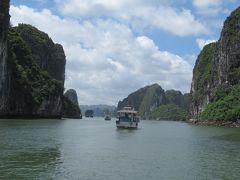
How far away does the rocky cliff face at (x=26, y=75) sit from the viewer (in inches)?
4126

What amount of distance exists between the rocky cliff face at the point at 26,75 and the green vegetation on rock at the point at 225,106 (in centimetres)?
4878


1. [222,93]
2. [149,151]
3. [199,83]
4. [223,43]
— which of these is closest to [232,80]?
[222,93]

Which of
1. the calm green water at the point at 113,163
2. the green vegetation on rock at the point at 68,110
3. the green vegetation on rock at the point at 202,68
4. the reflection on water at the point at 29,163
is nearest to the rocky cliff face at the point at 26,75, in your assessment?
the green vegetation on rock at the point at 68,110

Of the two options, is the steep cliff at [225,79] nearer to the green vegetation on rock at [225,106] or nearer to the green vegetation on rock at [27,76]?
the green vegetation on rock at [225,106]

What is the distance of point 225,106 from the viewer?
11194 cm

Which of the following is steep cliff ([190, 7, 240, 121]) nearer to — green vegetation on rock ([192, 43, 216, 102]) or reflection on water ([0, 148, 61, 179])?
green vegetation on rock ([192, 43, 216, 102])

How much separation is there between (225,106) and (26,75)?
58557 millimetres

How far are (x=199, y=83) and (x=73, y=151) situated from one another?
146 m

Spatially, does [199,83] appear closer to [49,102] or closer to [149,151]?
[49,102]

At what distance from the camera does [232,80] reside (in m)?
126

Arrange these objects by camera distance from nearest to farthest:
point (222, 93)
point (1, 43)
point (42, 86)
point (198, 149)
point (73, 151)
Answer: point (73, 151) < point (198, 149) < point (1, 43) < point (222, 93) < point (42, 86)

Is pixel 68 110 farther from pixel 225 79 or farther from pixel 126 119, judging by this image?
pixel 126 119

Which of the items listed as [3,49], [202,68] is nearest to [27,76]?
[3,49]

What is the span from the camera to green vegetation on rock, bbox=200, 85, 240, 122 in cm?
10468
